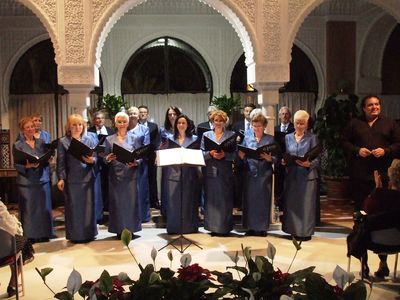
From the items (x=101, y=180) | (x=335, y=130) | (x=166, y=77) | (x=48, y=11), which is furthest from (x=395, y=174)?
(x=166, y=77)

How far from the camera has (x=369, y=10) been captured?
31.8ft

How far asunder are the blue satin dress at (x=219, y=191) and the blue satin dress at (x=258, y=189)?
8.4 inches

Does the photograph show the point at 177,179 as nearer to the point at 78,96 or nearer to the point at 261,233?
the point at 261,233

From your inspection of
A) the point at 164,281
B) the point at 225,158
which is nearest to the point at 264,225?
the point at 225,158

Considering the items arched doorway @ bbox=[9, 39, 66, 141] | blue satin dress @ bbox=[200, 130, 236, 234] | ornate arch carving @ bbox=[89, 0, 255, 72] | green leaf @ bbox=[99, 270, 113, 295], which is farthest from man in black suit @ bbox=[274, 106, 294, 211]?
green leaf @ bbox=[99, 270, 113, 295]

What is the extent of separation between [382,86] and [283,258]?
6.39m

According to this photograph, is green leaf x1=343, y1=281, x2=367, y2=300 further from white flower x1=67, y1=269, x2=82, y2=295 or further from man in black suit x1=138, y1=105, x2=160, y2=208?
man in black suit x1=138, y1=105, x2=160, y2=208

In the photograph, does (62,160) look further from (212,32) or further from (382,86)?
(382,86)

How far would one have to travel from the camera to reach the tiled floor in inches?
177

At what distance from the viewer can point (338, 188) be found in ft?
29.4

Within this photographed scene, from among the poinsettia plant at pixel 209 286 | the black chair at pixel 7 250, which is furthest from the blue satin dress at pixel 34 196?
the poinsettia plant at pixel 209 286

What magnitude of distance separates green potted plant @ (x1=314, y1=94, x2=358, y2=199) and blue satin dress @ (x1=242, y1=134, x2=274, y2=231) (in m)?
3.13

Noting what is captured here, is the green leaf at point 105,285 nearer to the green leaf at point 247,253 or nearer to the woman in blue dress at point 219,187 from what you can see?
the green leaf at point 247,253

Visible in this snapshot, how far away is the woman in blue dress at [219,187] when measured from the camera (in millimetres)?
6051
